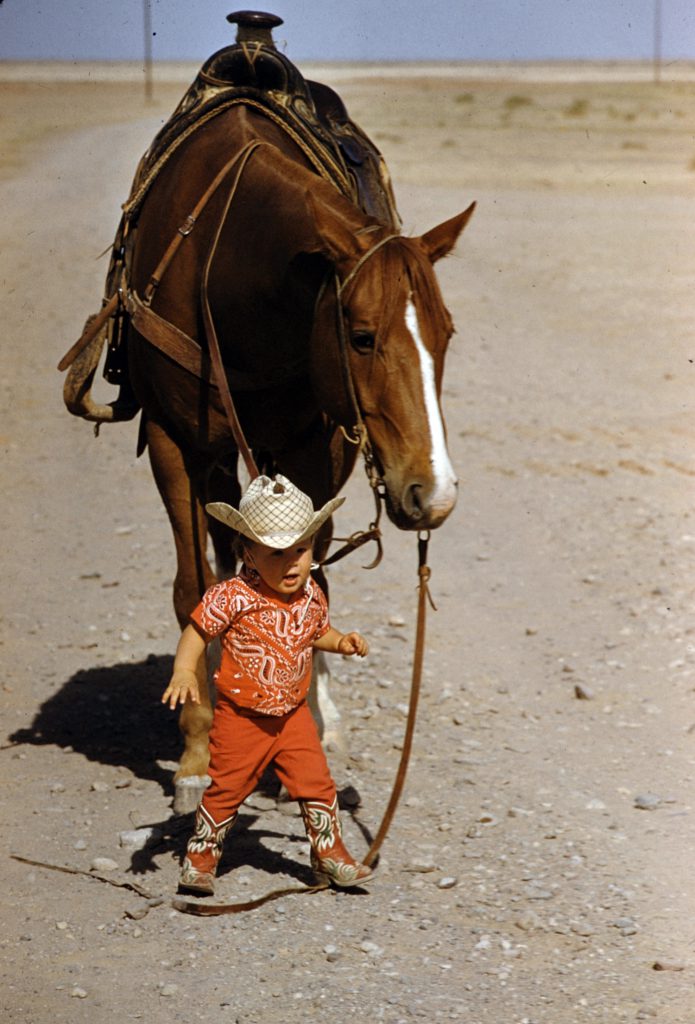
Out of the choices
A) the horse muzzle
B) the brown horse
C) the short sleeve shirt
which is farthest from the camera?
the short sleeve shirt

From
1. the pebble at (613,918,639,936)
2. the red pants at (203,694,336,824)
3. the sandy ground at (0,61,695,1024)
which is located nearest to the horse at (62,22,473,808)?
the red pants at (203,694,336,824)

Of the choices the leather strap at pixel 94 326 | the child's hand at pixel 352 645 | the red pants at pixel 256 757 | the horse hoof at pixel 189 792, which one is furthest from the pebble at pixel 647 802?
the leather strap at pixel 94 326

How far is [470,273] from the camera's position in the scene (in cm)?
1753

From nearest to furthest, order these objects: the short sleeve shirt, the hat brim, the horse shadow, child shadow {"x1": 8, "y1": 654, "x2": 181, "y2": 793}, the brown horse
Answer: the brown horse → the hat brim → the short sleeve shirt → the horse shadow → child shadow {"x1": 8, "y1": 654, "x2": 181, "y2": 793}

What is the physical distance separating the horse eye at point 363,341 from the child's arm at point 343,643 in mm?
863

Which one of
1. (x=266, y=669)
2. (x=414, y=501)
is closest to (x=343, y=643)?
(x=266, y=669)

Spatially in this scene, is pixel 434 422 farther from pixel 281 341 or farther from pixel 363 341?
pixel 281 341

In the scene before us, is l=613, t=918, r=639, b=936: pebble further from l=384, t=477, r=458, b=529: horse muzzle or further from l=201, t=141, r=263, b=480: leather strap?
l=201, t=141, r=263, b=480: leather strap

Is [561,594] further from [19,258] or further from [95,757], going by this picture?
[19,258]

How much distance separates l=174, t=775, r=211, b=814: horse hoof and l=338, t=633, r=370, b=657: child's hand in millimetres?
1035

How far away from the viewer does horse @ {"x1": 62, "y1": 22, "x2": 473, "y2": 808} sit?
12.6 ft

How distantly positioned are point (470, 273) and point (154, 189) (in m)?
12.8

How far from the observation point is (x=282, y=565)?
4137 millimetres

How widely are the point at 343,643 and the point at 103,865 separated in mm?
1125
